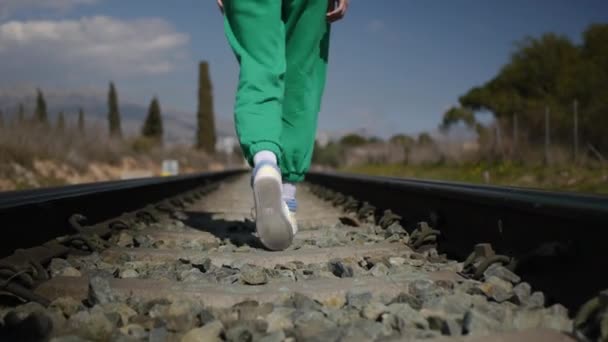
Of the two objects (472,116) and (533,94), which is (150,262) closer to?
(533,94)

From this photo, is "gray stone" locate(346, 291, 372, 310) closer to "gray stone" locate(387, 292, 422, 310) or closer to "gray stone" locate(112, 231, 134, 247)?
"gray stone" locate(387, 292, 422, 310)

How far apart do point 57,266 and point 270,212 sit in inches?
30.4

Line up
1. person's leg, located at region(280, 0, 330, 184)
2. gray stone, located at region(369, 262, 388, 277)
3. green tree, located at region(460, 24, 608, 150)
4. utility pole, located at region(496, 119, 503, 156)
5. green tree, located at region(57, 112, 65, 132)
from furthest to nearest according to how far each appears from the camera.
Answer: green tree, located at region(460, 24, 608, 150)
green tree, located at region(57, 112, 65, 132)
utility pole, located at region(496, 119, 503, 156)
person's leg, located at region(280, 0, 330, 184)
gray stone, located at region(369, 262, 388, 277)

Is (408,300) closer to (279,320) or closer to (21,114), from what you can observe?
(279,320)

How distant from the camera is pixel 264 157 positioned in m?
2.35

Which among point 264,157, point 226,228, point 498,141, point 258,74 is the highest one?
point 498,141

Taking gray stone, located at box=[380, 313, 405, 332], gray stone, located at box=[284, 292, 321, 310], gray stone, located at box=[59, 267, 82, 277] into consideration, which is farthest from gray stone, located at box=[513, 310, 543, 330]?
gray stone, located at box=[59, 267, 82, 277]

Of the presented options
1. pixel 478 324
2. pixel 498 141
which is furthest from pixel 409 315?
pixel 498 141

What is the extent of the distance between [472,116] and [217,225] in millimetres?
59976

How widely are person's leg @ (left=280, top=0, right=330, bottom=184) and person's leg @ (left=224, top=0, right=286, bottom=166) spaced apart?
1.06 feet

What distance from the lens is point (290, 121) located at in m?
2.96

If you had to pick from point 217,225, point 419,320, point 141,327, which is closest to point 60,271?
point 141,327

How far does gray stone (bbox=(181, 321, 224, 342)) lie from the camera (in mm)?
1351

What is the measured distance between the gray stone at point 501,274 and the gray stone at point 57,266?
139cm
